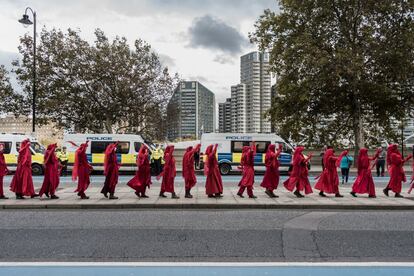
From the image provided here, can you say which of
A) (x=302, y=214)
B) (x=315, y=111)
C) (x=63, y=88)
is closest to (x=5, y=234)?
(x=302, y=214)

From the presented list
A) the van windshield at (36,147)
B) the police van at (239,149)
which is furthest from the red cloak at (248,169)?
the van windshield at (36,147)

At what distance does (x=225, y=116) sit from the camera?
82.4 m

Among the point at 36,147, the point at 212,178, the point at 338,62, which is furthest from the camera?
the point at 338,62

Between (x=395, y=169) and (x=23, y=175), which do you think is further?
(x=395, y=169)

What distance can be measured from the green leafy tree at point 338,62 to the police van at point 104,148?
11.8m

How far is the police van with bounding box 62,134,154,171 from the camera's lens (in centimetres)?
2405

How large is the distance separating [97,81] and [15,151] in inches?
384

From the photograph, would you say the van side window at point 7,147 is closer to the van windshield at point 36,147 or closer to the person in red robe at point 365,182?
the van windshield at point 36,147

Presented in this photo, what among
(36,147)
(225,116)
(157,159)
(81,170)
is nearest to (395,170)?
(81,170)

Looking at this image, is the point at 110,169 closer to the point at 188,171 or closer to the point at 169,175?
the point at 169,175

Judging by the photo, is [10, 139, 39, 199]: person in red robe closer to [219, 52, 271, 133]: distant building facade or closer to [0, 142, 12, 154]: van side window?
[0, 142, 12, 154]: van side window

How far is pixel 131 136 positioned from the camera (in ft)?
79.7

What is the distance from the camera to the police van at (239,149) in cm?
2378
